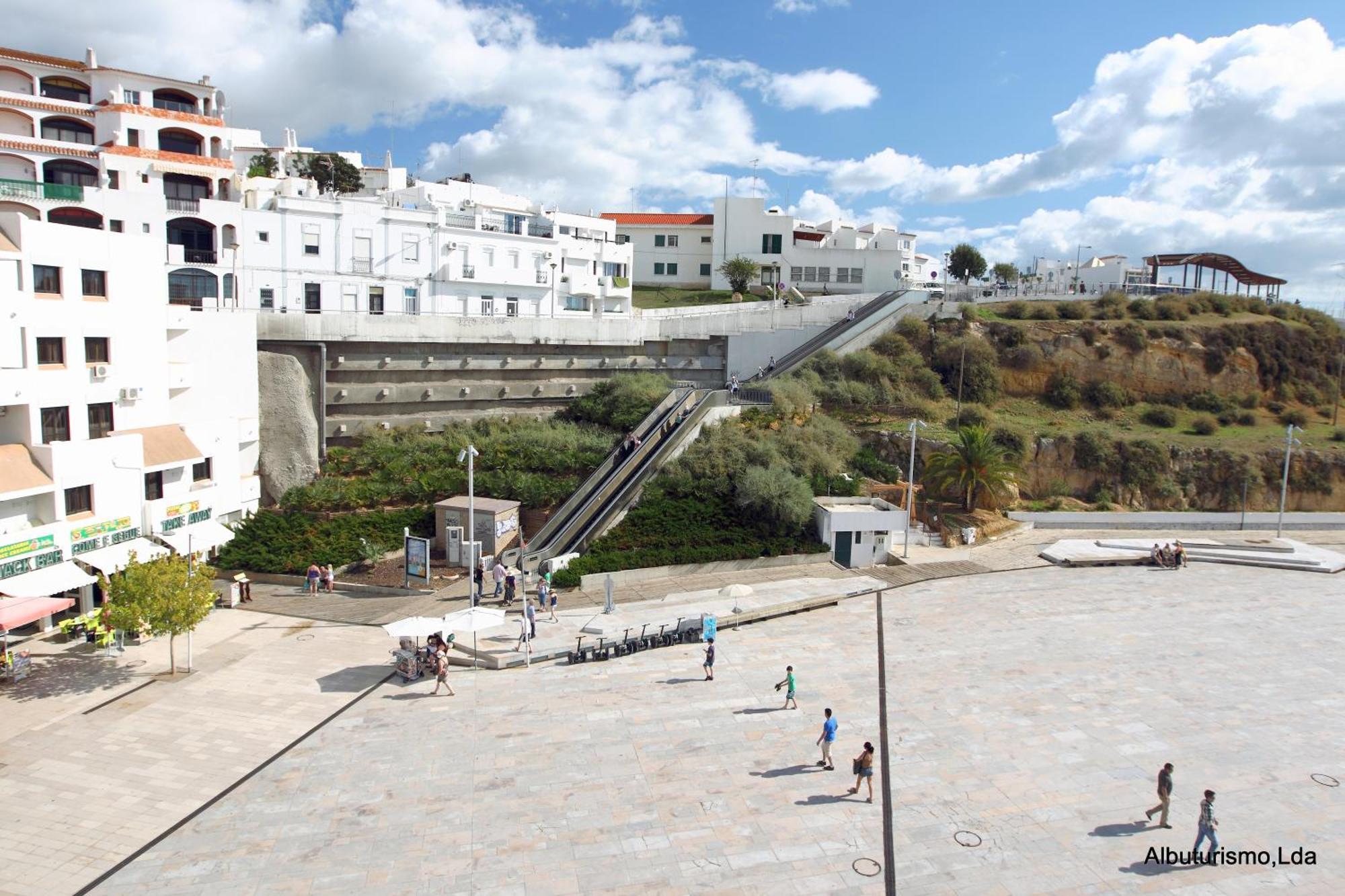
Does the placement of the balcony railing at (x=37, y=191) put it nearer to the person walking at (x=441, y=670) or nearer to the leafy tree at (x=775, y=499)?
the person walking at (x=441, y=670)

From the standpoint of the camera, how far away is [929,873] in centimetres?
1148

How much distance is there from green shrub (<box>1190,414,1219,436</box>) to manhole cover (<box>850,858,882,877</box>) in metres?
39.9

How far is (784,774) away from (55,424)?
20966mm

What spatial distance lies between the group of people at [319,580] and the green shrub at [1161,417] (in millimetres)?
40725

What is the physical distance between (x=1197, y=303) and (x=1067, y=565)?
34.2 metres

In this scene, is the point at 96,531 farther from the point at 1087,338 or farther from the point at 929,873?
the point at 1087,338

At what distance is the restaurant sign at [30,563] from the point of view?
63.6ft

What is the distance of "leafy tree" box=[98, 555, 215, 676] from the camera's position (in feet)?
57.4

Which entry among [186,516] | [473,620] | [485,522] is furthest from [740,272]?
[473,620]

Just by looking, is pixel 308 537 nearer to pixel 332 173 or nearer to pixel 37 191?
pixel 37 191

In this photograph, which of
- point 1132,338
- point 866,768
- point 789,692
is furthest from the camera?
point 1132,338

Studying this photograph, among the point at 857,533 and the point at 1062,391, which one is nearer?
the point at 857,533

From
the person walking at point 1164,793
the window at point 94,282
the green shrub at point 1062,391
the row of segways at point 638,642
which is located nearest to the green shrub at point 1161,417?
the green shrub at point 1062,391

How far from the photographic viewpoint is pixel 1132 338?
155 ft
